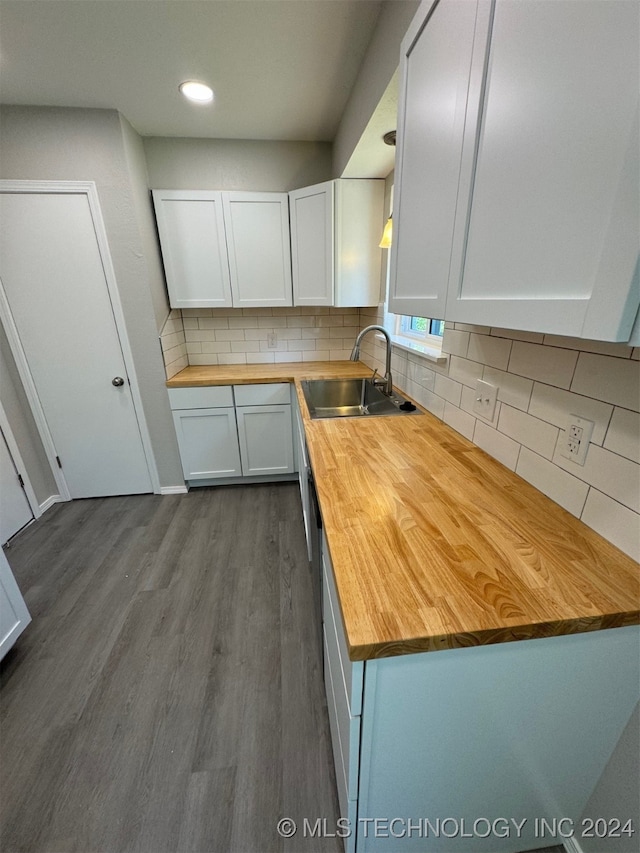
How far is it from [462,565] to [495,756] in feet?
1.43

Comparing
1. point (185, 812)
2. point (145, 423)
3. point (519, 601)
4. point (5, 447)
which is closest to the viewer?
point (519, 601)

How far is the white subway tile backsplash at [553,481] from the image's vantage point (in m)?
0.81

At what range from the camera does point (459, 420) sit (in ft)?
4.42

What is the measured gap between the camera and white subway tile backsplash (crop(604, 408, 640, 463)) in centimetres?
67

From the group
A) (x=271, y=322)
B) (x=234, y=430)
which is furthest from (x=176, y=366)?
(x=271, y=322)

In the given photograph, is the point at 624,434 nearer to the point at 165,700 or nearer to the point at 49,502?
the point at 165,700

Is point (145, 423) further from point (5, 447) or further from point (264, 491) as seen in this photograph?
point (264, 491)

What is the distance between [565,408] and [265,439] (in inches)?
80.0

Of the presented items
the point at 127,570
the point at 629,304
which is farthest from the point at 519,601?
the point at 127,570

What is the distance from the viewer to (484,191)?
2.18 ft

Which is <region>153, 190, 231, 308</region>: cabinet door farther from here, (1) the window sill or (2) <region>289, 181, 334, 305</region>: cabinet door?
(1) the window sill

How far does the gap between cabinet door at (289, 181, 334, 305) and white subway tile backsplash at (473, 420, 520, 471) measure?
5.07 feet

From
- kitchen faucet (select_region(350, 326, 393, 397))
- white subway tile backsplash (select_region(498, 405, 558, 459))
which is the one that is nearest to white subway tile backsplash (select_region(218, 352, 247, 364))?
kitchen faucet (select_region(350, 326, 393, 397))

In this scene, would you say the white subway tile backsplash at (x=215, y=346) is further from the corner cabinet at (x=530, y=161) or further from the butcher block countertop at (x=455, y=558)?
the corner cabinet at (x=530, y=161)
